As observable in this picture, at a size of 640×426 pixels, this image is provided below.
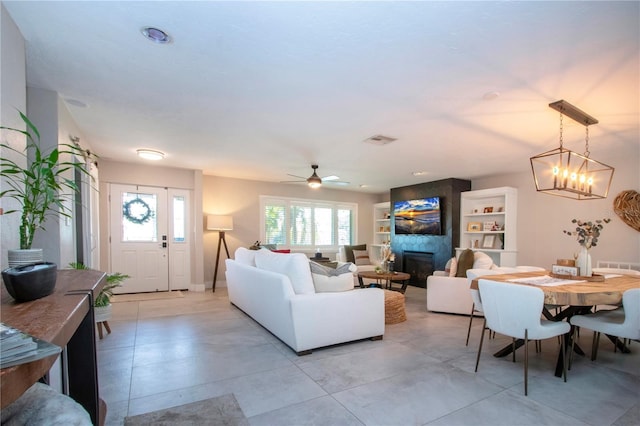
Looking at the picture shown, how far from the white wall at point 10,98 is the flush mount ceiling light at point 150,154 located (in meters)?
2.93

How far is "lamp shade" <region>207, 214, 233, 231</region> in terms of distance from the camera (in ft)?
21.5

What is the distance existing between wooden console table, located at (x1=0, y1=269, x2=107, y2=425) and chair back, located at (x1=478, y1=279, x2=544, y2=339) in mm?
2753

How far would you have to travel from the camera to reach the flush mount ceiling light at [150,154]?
489cm

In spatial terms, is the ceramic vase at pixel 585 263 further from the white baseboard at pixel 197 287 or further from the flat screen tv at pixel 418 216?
the white baseboard at pixel 197 287

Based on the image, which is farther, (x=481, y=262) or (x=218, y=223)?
(x=218, y=223)

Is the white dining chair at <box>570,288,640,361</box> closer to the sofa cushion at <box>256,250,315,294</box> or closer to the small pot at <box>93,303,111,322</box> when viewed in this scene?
the sofa cushion at <box>256,250,315,294</box>

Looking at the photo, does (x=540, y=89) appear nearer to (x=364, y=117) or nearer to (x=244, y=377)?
(x=364, y=117)

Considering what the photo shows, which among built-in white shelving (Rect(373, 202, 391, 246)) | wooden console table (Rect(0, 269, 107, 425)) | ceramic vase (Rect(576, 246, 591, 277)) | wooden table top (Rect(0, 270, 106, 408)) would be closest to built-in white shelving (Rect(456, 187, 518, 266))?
A: built-in white shelving (Rect(373, 202, 391, 246))

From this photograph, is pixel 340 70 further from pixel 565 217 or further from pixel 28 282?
pixel 565 217

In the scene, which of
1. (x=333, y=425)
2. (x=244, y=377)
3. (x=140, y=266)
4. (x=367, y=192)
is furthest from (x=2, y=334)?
(x=367, y=192)

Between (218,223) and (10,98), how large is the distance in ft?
15.9

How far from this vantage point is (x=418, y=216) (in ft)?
24.7

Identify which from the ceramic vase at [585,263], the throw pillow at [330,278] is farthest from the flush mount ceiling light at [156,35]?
the ceramic vase at [585,263]

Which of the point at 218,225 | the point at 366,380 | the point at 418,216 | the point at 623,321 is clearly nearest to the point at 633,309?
the point at 623,321
